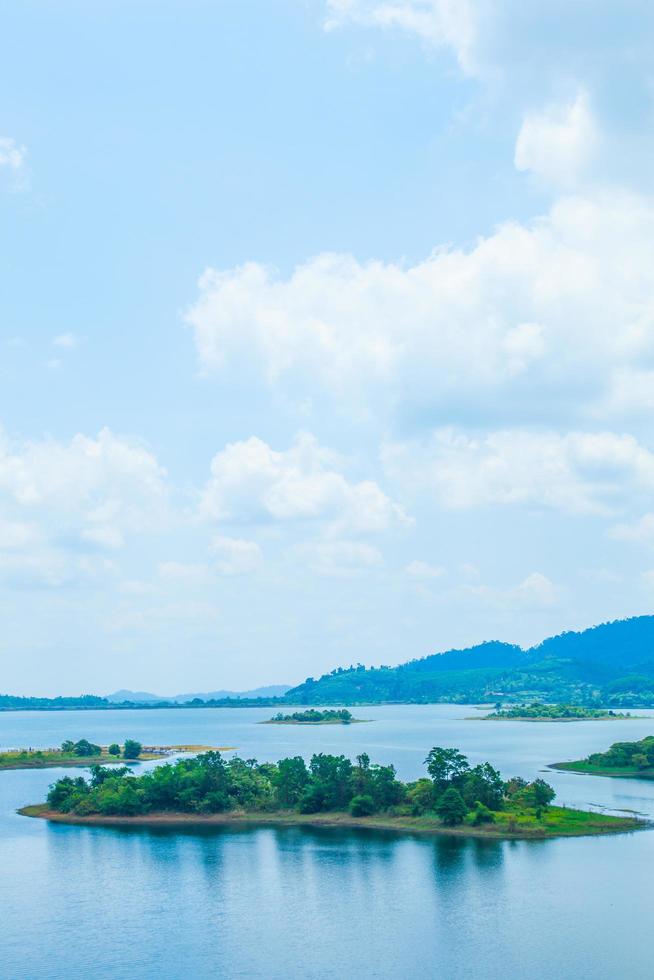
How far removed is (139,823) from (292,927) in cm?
3824

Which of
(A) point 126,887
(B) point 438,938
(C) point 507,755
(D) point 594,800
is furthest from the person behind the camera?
(C) point 507,755

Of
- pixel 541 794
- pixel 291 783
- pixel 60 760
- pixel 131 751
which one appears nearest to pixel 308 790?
pixel 291 783

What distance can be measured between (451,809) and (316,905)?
22917mm

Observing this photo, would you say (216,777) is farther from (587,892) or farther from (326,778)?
(587,892)

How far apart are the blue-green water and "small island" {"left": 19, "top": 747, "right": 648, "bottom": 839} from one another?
11.8 feet

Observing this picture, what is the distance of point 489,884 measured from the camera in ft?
211

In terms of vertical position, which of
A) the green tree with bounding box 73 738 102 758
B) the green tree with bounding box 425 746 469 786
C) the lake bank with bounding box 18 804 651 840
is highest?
the green tree with bounding box 425 746 469 786

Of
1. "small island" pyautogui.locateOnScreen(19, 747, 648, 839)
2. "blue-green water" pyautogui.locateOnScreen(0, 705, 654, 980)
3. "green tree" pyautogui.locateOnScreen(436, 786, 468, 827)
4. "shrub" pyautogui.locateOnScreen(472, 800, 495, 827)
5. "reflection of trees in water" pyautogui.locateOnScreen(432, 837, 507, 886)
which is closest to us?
"blue-green water" pyautogui.locateOnScreen(0, 705, 654, 980)

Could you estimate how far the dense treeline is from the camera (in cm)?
8656

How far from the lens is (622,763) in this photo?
130625 mm

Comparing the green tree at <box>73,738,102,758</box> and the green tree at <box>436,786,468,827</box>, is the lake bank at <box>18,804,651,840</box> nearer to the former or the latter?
the green tree at <box>436,786,468,827</box>

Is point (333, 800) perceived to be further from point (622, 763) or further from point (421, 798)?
point (622, 763)

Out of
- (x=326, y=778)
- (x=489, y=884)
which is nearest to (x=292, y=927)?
(x=489, y=884)

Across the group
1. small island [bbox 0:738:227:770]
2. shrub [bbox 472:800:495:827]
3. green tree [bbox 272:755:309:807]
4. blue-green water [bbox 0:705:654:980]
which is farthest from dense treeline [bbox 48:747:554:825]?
small island [bbox 0:738:227:770]
